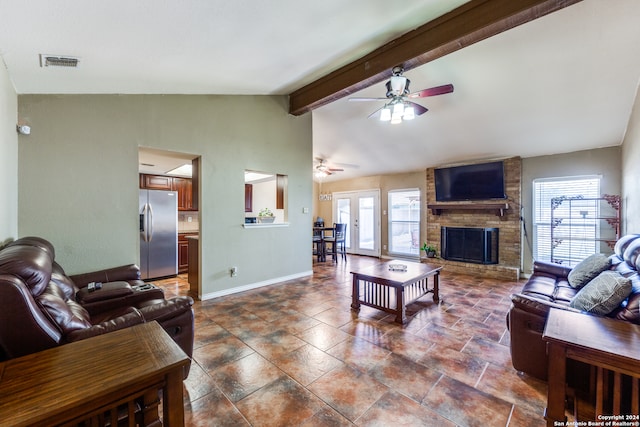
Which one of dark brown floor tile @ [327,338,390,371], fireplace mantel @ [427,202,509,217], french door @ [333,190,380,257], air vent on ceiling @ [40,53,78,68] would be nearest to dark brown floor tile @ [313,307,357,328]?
dark brown floor tile @ [327,338,390,371]

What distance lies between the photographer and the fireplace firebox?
17.8 ft

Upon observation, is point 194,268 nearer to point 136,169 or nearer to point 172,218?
point 172,218

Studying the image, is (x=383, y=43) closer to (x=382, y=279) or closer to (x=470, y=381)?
(x=382, y=279)

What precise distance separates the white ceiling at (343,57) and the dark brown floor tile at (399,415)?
9.46 feet

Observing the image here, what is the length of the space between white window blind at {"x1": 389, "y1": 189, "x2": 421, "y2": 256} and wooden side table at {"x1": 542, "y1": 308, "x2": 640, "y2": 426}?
5395 mm

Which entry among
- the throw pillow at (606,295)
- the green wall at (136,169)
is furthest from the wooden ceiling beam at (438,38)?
the throw pillow at (606,295)

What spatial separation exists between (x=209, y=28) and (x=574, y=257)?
6406mm

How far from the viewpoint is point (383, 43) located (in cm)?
308

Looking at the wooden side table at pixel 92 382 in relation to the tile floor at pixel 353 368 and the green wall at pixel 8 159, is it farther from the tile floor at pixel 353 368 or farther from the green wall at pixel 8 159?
the green wall at pixel 8 159

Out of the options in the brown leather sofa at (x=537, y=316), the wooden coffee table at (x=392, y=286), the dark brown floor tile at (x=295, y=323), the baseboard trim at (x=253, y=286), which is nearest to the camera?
the brown leather sofa at (x=537, y=316)

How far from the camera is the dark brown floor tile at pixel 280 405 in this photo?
64.4 inches

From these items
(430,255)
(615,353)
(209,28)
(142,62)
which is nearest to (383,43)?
(209,28)

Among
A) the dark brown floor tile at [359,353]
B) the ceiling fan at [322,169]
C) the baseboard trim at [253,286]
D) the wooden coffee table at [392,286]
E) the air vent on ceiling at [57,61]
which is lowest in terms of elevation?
the dark brown floor tile at [359,353]

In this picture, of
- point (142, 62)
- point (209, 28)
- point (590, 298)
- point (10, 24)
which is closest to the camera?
point (10, 24)
